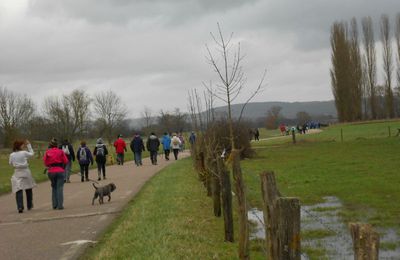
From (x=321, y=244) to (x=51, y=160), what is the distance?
7528 mm

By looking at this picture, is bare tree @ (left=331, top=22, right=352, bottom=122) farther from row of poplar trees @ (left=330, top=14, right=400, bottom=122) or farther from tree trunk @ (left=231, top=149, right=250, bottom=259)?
tree trunk @ (left=231, top=149, right=250, bottom=259)

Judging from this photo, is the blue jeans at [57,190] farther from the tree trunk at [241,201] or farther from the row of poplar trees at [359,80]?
the row of poplar trees at [359,80]

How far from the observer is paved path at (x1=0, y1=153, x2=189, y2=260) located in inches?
358

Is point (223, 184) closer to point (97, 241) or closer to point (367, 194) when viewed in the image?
point (97, 241)

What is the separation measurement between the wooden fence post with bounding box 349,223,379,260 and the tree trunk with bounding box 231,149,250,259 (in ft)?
12.5

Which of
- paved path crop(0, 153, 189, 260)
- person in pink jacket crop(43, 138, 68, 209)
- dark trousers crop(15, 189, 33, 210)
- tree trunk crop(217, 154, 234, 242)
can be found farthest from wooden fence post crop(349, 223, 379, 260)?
dark trousers crop(15, 189, 33, 210)

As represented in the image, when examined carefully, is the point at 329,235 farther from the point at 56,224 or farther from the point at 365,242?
the point at 365,242

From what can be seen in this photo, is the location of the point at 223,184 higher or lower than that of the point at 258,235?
higher

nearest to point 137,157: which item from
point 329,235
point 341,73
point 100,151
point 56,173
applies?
point 100,151

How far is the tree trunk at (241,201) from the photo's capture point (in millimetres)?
7520

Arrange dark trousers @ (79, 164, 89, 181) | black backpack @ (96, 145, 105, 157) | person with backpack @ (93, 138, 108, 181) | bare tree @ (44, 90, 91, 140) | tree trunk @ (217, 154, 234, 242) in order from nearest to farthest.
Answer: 1. tree trunk @ (217, 154, 234, 242)
2. dark trousers @ (79, 164, 89, 181)
3. person with backpack @ (93, 138, 108, 181)
4. black backpack @ (96, 145, 105, 157)
5. bare tree @ (44, 90, 91, 140)

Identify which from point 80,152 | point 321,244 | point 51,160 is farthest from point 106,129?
point 321,244

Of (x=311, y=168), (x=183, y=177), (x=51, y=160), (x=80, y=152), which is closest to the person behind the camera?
(x=51, y=160)

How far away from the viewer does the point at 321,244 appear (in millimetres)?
9516
